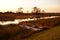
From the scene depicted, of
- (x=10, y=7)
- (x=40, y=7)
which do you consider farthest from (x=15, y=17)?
(x=40, y=7)

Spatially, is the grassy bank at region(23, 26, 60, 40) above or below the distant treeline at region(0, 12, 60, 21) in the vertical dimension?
below

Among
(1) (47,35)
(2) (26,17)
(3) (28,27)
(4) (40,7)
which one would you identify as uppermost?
(4) (40,7)

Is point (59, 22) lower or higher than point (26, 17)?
lower

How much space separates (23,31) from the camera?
188 cm

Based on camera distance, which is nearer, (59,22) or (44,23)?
(44,23)

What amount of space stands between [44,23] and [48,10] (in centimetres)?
25

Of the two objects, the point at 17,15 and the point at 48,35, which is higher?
the point at 17,15

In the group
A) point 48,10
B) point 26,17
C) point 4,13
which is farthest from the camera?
point 48,10

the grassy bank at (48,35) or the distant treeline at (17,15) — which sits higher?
the distant treeline at (17,15)

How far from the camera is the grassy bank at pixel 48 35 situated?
1.90m

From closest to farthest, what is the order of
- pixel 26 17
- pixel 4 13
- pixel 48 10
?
pixel 4 13 → pixel 26 17 → pixel 48 10

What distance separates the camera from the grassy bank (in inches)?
74.9

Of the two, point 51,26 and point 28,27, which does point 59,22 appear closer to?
point 51,26

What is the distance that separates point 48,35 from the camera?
6.55 feet
